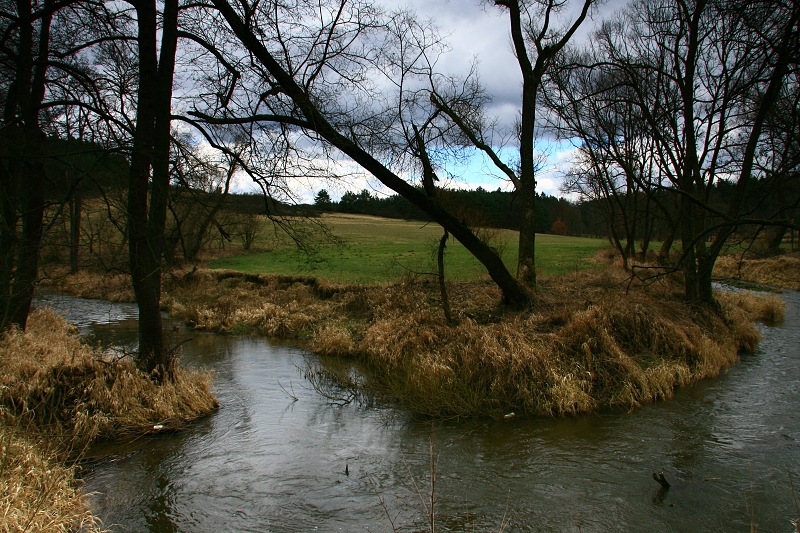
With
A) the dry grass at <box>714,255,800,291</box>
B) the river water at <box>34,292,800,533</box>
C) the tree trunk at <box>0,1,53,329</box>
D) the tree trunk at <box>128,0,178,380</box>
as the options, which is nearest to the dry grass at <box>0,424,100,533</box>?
the river water at <box>34,292,800,533</box>

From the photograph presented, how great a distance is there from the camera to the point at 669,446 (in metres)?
7.69

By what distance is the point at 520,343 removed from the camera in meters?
10.3

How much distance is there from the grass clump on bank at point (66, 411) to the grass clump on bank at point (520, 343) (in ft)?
11.5

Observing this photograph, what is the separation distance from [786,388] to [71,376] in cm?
1270

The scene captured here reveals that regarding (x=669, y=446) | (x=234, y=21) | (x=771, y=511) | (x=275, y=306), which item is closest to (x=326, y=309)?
(x=275, y=306)

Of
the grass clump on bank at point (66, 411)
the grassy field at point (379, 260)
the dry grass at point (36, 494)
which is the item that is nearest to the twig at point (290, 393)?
the grass clump on bank at point (66, 411)

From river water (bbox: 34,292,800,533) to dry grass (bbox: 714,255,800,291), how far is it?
61.5ft

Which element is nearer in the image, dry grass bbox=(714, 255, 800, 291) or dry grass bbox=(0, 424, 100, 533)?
dry grass bbox=(0, 424, 100, 533)

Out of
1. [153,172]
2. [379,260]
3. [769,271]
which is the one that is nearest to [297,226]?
[153,172]

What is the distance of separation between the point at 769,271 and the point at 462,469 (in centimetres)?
2736

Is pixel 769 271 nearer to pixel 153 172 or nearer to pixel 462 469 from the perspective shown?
pixel 462 469

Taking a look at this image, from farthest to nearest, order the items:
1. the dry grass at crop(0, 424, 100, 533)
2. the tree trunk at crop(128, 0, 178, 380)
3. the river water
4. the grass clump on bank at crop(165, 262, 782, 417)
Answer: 1. the grass clump on bank at crop(165, 262, 782, 417)
2. the tree trunk at crop(128, 0, 178, 380)
3. the river water
4. the dry grass at crop(0, 424, 100, 533)

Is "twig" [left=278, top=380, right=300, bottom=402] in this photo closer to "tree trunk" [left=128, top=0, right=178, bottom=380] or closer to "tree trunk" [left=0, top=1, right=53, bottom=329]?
"tree trunk" [left=128, top=0, right=178, bottom=380]

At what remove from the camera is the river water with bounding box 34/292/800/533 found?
230 inches
